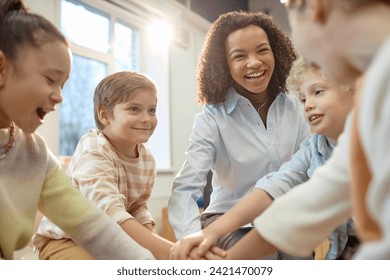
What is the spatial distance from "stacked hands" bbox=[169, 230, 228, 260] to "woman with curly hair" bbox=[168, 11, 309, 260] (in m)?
0.06

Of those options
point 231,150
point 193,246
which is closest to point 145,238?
point 193,246

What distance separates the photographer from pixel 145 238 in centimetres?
63

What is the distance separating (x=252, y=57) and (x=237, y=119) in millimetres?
100

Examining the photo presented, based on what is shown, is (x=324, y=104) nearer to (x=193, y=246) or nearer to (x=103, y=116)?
(x=193, y=246)

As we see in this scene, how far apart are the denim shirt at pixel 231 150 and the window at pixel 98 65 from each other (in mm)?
68

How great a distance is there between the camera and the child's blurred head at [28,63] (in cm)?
47

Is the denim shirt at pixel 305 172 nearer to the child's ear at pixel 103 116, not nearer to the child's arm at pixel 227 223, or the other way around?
the child's arm at pixel 227 223

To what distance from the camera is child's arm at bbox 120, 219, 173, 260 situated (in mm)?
615

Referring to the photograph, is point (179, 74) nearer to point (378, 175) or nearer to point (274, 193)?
point (274, 193)

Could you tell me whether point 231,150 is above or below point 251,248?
above

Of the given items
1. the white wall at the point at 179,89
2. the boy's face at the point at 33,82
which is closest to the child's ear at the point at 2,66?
the boy's face at the point at 33,82

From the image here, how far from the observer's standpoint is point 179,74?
0.74 m

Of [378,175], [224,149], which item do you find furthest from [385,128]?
[224,149]

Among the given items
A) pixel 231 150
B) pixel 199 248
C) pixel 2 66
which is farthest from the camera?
pixel 231 150
